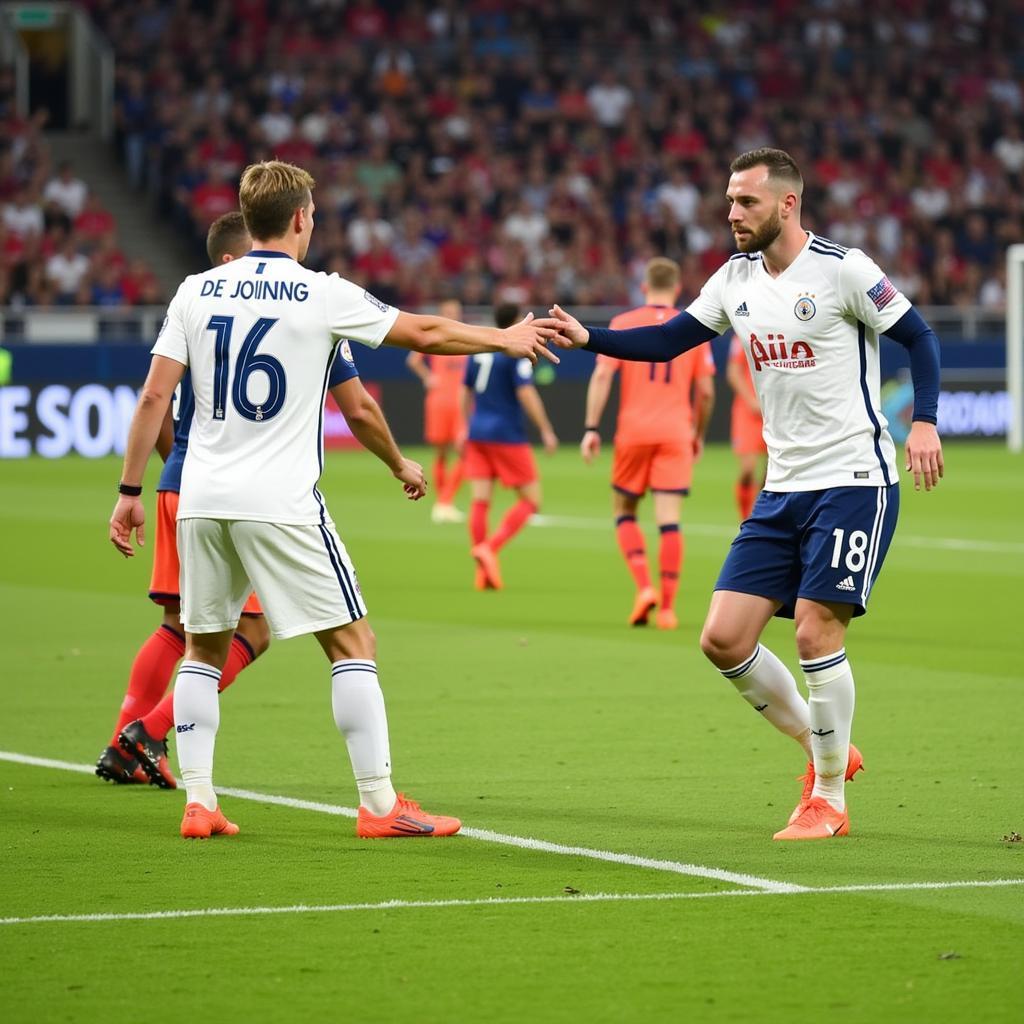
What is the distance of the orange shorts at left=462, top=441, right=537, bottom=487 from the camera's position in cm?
1625

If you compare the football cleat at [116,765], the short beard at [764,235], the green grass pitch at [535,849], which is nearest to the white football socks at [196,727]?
the green grass pitch at [535,849]

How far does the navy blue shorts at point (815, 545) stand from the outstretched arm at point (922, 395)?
0.61ft

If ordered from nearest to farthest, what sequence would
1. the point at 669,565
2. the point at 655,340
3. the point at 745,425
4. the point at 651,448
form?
the point at 655,340, the point at 669,565, the point at 651,448, the point at 745,425

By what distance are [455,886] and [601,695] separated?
14.2 feet

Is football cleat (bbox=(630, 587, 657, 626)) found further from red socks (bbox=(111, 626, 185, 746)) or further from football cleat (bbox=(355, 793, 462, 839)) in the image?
football cleat (bbox=(355, 793, 462, 839))

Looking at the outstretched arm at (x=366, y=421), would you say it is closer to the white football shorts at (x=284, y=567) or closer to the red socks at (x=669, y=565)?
the white football shorts at (x=284, y=567)

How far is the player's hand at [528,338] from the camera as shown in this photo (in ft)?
22.9

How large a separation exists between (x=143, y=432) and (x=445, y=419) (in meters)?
17.0

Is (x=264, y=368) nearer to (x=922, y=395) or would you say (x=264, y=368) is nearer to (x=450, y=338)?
(x=450, y=338)

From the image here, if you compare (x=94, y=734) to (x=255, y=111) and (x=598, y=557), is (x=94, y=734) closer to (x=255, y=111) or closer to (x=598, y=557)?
(x=598, y=557)

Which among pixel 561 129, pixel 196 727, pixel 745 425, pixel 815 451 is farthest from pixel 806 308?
pixel 561 129

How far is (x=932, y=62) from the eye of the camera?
42.8 m

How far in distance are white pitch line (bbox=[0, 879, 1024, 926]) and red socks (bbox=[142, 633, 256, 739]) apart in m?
2.04

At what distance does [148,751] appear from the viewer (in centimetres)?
796
